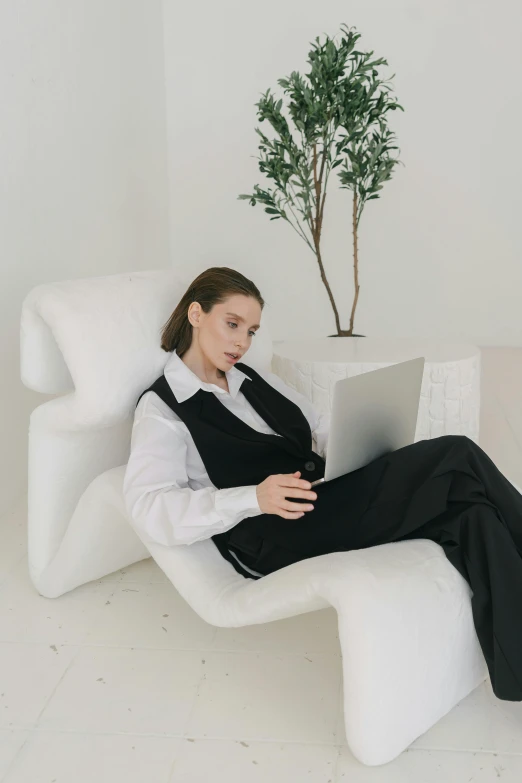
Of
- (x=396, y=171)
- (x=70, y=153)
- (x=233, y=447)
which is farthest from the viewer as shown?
(x=396, y=171)

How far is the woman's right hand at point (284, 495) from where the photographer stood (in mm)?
1755

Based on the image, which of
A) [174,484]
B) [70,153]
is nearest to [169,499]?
[174,484]

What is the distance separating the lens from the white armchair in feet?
5.28

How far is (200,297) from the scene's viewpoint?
219cm

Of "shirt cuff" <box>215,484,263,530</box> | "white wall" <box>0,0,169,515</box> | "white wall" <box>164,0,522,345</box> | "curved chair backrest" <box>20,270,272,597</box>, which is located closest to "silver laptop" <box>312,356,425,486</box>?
"shirt cuff" <box>215,484,263,530</box>

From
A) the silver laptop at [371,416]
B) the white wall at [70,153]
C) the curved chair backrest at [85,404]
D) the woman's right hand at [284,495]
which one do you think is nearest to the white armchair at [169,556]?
the curved chair backrest at [85,404]

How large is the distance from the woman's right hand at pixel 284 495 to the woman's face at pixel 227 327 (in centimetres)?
47

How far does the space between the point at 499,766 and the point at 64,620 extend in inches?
46.2

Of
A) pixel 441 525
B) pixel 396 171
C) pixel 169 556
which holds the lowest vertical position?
pixel 169 556

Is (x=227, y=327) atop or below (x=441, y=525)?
atop

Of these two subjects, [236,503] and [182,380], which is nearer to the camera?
[236,503]

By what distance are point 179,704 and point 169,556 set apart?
1.07ft

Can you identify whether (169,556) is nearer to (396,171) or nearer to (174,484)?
(174,484)

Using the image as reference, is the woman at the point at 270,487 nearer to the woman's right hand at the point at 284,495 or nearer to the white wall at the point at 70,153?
the woman's right hand at the point at 284,495
